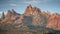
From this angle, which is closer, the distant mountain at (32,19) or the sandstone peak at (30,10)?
the distant mountain at (32,19)

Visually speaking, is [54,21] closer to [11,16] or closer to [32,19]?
[32,19]

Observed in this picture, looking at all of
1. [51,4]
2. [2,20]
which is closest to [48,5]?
[51,4]

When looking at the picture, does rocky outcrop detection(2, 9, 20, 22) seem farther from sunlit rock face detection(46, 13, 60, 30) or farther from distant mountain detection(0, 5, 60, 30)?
sunlit rock face detection(46, 13, 60, 30)

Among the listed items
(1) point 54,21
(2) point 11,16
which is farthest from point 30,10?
(1) point 54,21

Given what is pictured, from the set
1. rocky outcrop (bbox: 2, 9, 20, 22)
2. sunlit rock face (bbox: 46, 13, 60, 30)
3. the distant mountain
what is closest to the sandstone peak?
the distant mountain

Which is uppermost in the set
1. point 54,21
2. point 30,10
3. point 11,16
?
point 30,10

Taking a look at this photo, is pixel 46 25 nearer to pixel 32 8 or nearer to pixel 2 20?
pixel 32 8

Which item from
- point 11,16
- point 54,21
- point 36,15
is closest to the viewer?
point 54,21

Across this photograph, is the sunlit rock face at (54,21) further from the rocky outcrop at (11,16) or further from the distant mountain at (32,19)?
the rocky outcrop at (11,16)

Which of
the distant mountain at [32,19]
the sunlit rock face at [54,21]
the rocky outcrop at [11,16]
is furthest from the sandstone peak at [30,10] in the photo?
the sunlit rock face at [54,21]
